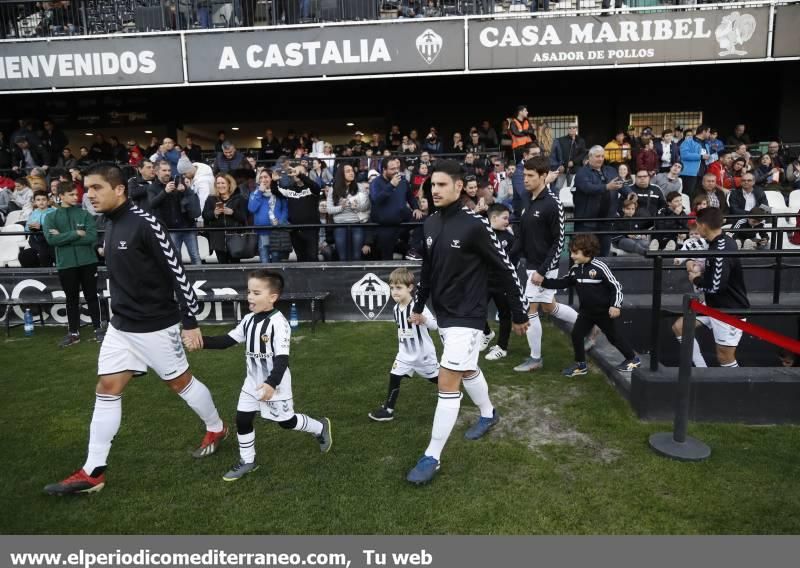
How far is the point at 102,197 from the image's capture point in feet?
12.4

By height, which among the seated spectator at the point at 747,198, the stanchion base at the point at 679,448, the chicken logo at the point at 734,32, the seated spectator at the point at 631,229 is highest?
the chicken logo at the point at 734,32

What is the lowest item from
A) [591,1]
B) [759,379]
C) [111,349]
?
[759,379]

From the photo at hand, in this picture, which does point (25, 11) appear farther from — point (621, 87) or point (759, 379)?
point (759, 379)

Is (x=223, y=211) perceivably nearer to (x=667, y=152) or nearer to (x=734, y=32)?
(x=667, y=152)

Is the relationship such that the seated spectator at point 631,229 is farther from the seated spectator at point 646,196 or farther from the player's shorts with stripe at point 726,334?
the player's shorts with stripe at point 726,334

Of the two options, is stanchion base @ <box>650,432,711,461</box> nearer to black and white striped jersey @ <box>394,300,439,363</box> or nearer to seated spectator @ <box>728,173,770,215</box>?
black and white striped jersey @ <box>394,300,439,363</box>

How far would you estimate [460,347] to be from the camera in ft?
12.6

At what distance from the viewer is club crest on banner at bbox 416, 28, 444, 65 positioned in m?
12.5

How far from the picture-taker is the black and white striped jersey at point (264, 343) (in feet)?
12.4

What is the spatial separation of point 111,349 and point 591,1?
12642 millimetres

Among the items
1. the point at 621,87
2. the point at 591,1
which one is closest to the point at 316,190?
the point at 591,1

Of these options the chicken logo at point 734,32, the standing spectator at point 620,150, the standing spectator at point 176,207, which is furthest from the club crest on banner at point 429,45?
the standing spectator at point 176,207

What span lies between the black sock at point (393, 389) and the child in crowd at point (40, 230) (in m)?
6.70

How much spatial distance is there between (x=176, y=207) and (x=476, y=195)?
447cm
